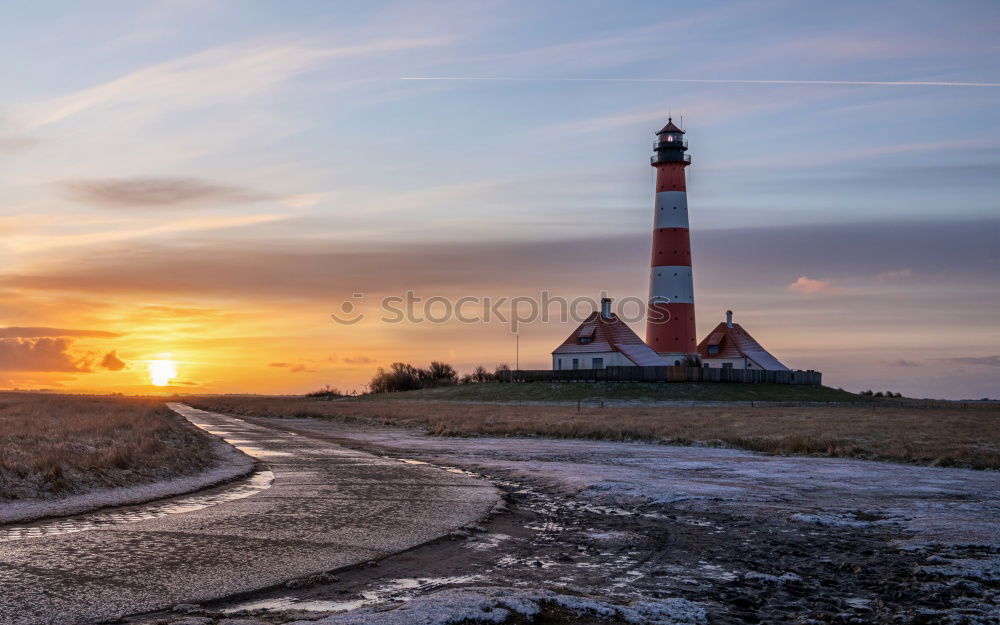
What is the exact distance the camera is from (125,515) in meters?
13.5

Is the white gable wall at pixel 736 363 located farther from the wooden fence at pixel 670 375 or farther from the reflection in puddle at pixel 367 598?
the reflection in puddle at pixel 367 598

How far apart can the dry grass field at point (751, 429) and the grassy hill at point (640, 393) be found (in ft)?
22.9

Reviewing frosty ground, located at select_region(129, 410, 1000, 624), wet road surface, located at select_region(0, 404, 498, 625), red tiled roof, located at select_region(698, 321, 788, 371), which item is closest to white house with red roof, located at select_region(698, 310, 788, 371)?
red tiled roof, located at select_region(698, 321, 788, 371)

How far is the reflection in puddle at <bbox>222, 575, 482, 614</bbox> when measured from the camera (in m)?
8.20

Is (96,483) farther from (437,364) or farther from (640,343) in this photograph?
(437,364)

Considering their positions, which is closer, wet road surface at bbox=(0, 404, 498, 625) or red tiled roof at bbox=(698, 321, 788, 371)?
wet road surface at bbox=(0, 404, 498, 625)

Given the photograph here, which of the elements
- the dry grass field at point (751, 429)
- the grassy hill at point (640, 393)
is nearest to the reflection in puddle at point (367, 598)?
the dry grass field at point (751, 429)

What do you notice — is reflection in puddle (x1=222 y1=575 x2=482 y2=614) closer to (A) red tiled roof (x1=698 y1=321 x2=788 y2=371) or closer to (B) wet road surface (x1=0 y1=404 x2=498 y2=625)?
(B) wet road surface (x1=0 y1=404 x2=498 y2=625)

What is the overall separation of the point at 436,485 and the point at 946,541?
9849 mm

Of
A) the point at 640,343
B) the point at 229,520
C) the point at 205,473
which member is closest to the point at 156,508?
the point at 229,520

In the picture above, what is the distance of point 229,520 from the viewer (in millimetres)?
13133

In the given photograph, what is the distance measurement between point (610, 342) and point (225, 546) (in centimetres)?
6478

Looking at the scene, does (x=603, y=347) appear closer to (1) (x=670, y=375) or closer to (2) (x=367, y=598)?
(1) (x=670, y=375)

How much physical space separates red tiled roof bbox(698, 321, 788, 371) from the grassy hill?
4.97 metres
